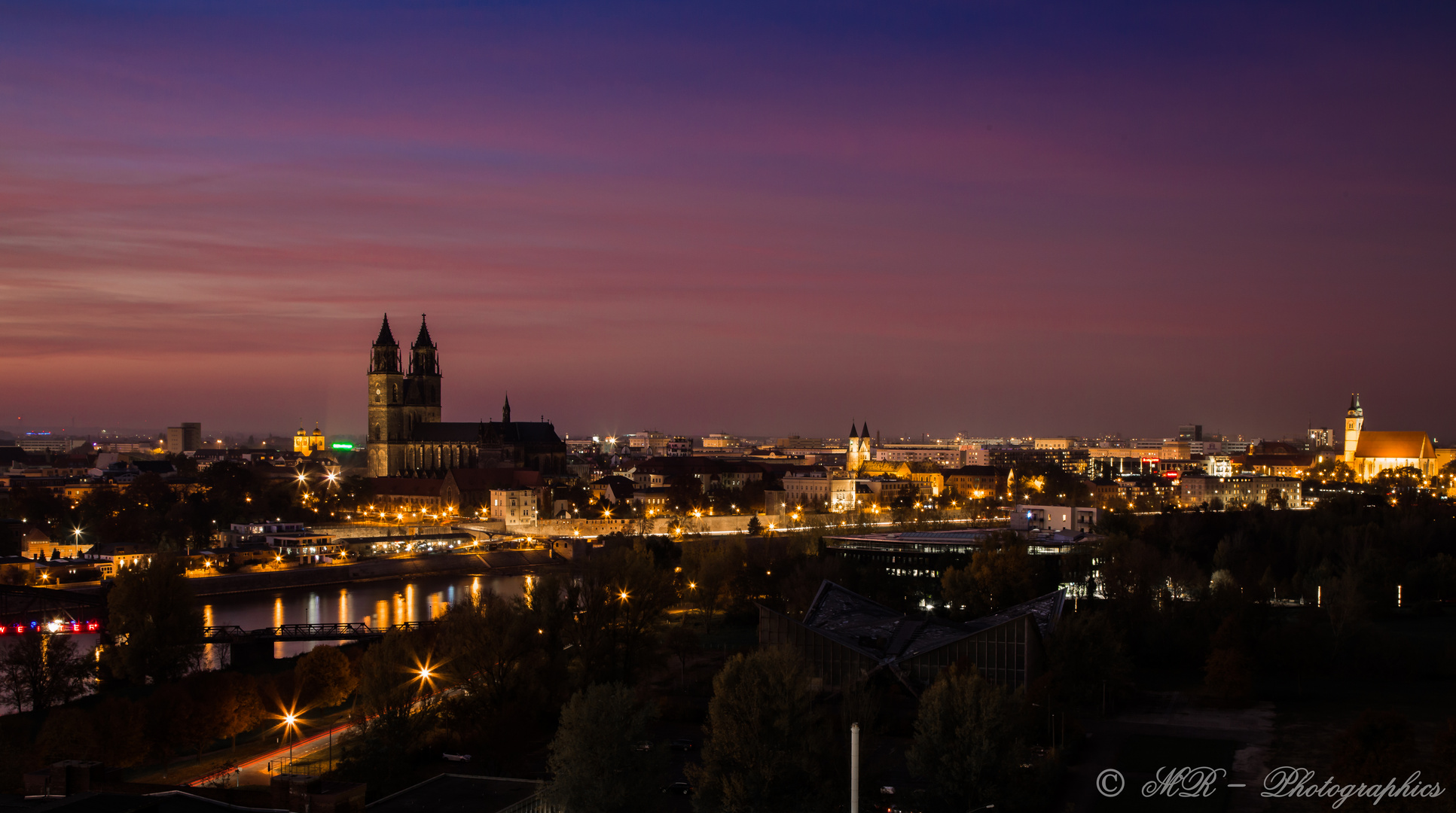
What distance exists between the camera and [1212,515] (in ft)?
189

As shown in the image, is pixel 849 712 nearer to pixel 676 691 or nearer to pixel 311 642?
pixel 676 691

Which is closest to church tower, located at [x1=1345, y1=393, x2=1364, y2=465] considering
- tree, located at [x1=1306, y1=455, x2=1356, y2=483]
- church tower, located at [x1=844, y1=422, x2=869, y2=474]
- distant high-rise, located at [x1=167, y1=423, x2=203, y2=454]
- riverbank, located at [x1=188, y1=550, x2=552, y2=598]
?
tree, located at [x1=1306, y1=455, x2=1356, y2=483]

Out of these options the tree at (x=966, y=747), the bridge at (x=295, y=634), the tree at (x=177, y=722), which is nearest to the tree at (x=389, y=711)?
the tree at (x=177, y=722)

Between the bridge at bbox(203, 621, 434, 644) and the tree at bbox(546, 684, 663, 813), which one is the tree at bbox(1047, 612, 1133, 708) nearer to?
the tree at bbox(546, 684, 663, 813)

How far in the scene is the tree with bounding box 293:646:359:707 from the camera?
2389cm

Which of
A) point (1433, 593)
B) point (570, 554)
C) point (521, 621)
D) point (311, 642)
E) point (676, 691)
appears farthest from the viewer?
point (570, 554)

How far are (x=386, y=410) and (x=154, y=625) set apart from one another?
193ft

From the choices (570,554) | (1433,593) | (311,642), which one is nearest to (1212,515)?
(1433,593)

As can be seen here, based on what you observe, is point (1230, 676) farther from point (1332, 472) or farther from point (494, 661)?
point (1332, 472)

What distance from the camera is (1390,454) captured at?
9344 centimetres

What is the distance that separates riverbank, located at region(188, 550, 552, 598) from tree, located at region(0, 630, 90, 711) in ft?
55.3

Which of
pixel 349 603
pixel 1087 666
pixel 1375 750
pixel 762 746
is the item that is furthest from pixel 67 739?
pixel 349 603

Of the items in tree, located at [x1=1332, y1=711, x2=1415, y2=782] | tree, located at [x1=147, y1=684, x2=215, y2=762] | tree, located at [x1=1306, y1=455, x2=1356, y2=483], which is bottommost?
tree, located at [x1=147, y1=684, x2=215, y2=762]

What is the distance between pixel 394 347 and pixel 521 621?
6728 centimetres
